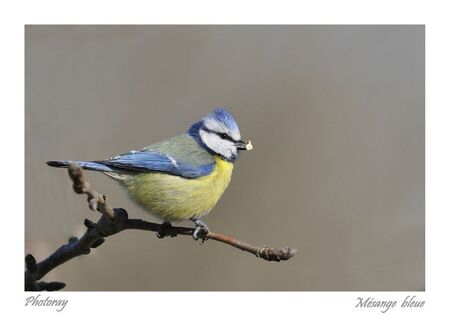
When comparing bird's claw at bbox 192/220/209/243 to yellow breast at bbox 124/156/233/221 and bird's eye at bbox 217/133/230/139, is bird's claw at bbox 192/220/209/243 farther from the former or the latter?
bird's eye at bbox 217/133/230/139

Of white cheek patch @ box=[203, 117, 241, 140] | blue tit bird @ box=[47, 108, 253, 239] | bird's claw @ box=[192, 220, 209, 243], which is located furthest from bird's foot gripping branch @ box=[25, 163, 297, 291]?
white cheek patch @ box=[203, 117, 241, 140]

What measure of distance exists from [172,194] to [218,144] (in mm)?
354

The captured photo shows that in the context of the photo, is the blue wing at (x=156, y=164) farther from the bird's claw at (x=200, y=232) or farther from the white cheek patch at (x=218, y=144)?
the bird's claw at (x=200, y=232)

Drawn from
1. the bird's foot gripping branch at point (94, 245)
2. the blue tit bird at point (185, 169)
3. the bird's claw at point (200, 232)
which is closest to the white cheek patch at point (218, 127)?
the blue tit bird at point (185, 169)

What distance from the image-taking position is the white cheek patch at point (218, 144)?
2.59 metres

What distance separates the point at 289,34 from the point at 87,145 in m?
1.37

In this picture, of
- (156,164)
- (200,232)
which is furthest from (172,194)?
(200,232)

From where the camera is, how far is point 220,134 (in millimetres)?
2568

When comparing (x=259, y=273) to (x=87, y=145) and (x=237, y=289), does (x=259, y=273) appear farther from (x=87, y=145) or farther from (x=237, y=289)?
(x=87, y=145)

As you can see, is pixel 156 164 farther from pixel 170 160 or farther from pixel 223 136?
pixel 223 136

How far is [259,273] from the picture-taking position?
9.86ft

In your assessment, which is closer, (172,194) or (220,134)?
(172,194)

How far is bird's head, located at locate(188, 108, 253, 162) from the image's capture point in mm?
2520
